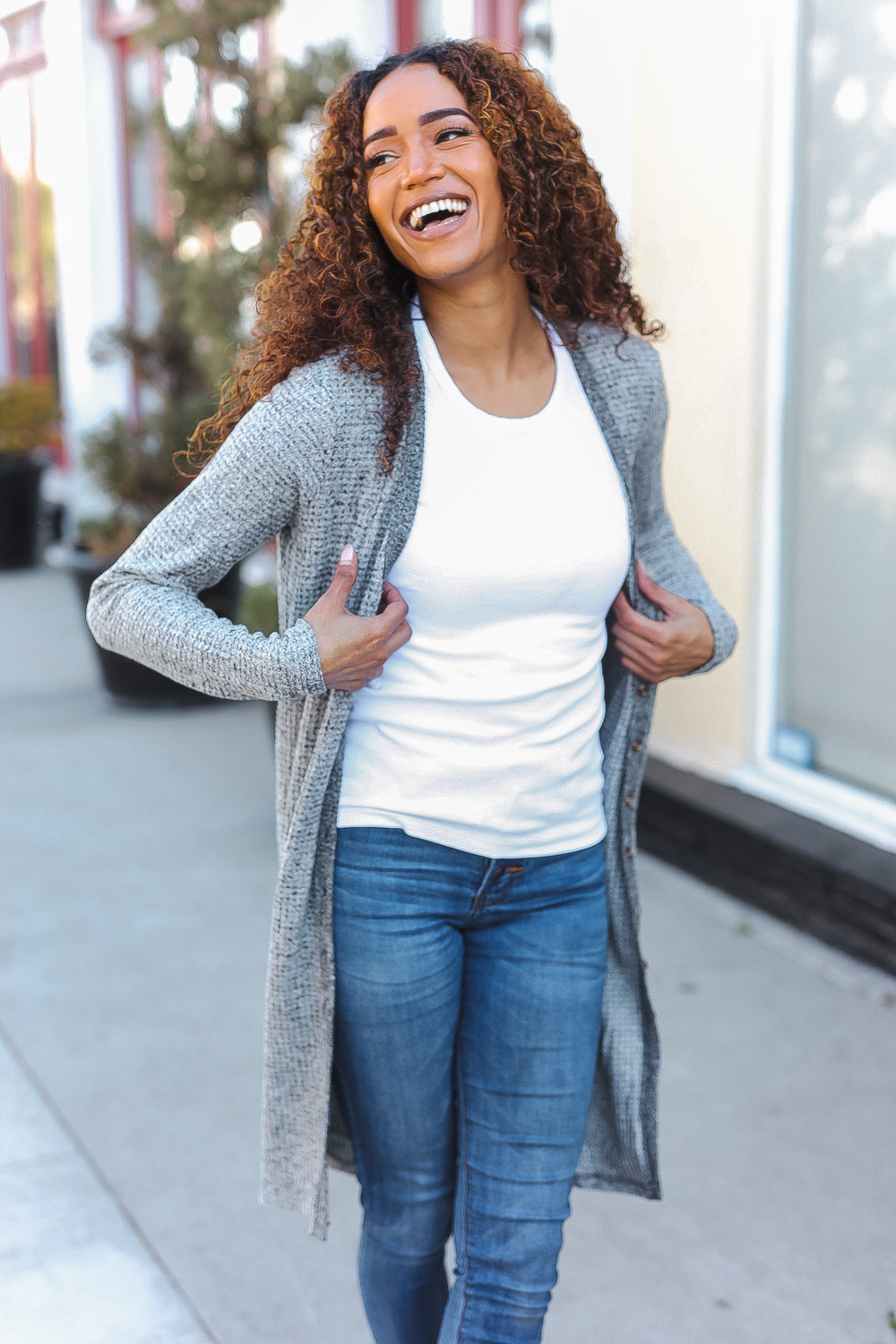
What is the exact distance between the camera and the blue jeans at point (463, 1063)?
1.90 metres

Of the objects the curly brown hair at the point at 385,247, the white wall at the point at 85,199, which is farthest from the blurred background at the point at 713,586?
the white wall at the point at 85,199

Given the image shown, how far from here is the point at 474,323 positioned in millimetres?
1975

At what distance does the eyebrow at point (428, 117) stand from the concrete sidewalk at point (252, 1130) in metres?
1.96

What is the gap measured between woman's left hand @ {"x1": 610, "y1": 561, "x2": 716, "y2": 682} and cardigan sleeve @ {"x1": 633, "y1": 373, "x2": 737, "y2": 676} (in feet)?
0.18

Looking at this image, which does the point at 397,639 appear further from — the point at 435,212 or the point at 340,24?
the point at 340,24

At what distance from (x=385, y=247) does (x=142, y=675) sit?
15.8 ft

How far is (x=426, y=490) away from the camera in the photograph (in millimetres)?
1845

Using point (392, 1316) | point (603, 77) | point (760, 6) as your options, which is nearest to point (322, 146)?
point (392, 1316)

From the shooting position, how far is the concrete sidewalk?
2.68 m

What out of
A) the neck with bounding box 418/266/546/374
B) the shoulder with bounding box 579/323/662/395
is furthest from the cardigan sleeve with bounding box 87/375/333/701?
the shoulder with bounding box 579/323/662/395

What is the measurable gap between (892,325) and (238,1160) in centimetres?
263

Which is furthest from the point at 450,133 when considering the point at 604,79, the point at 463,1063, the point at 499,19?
the point at 499,19

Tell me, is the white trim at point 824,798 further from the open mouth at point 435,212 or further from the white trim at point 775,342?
the open mouth at point 435,212

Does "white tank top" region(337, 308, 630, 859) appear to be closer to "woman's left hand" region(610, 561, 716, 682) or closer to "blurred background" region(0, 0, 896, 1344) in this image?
"woman's left hand" region(610, 561, 716, 682)
